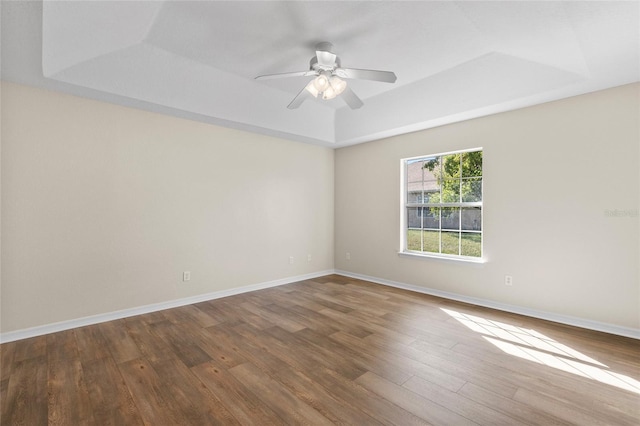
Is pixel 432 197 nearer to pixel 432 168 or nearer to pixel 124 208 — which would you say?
pixel 432 168

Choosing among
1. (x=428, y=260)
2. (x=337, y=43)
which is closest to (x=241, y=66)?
(x=337, y=43)

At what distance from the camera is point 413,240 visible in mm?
4688

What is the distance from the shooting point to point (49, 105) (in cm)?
294

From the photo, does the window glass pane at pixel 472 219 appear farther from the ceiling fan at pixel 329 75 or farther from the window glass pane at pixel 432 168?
the ceiling fan at pixel 329 75

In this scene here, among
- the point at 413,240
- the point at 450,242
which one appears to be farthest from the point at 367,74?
the point at 413,240

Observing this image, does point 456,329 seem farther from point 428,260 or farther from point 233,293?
point 233,293

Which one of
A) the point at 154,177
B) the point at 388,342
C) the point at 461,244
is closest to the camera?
the point at 388,342

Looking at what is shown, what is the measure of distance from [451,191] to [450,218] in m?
0.40

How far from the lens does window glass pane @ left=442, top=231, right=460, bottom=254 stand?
417 centimetres

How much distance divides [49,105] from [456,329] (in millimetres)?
4786

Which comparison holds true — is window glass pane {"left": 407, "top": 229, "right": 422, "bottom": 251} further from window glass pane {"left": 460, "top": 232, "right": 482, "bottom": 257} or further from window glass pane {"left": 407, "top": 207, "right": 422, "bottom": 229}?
window glass pane {"left": 460, "top": 232, "right": 482, "bottom": 257}

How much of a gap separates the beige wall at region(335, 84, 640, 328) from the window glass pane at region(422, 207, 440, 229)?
59cm

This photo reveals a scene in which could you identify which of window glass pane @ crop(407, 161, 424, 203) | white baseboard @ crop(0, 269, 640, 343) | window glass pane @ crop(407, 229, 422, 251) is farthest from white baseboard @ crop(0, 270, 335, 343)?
window glass pane @ crop(407, 161, 424, 203)

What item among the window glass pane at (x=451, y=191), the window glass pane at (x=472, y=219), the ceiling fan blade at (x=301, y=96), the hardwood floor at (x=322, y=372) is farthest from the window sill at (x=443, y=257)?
the ceiling fan blade at (x=301, y=96)
